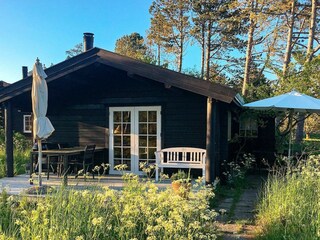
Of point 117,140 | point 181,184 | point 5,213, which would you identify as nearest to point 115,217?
point 5,213

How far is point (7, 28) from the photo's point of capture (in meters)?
13.3

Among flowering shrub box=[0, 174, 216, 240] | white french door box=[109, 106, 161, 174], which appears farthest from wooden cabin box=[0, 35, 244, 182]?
flowering shrub box=[0, 174, 216, 240]

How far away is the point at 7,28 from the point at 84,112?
25.4ft

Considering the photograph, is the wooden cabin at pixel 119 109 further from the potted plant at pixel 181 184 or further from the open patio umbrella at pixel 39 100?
the potted plant at pixel 181 184

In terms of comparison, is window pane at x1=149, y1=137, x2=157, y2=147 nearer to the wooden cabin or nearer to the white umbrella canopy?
the wooden cabin

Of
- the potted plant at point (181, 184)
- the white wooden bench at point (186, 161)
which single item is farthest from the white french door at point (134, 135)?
the potted plant at point (181, 184)

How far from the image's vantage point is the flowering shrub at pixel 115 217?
8.73 feet

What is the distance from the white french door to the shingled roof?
1.56 meters

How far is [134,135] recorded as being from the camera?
7.98 m

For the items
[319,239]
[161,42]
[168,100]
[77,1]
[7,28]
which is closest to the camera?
[319,239]

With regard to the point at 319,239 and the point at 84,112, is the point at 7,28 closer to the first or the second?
the point at 84,112

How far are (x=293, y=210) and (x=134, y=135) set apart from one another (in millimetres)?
4886

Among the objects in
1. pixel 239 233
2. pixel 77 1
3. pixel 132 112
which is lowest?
pixel 239 233

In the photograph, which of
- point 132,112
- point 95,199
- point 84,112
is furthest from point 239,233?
point 84,112
